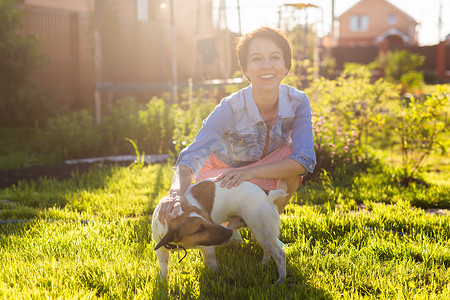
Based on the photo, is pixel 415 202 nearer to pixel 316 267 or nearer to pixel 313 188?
pixel 313 188

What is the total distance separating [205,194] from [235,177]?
0.19 metres

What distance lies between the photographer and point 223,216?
2570mm

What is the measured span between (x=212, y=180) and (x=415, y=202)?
257 cm

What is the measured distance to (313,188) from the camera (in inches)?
195

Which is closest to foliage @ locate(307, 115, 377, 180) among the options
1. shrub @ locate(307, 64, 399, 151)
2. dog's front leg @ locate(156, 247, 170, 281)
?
shrub @ locate(307, 64, 399, 151)

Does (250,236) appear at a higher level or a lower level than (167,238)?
lower

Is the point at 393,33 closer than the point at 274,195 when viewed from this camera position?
No

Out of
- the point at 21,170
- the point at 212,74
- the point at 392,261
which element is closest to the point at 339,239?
the point at 392,261

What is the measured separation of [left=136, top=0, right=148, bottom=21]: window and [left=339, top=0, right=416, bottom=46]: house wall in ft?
99.0

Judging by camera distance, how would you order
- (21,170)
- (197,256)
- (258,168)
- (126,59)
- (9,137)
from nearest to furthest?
(258,168) → (197,256) → (21,170) → (9,137) → (126,59)

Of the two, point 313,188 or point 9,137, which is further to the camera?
point 9,137

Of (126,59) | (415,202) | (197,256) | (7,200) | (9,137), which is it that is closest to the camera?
(197,256)

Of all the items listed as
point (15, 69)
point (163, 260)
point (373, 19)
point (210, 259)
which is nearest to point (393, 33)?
point (373, 19)

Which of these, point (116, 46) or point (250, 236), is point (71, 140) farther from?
point (116, 46)
